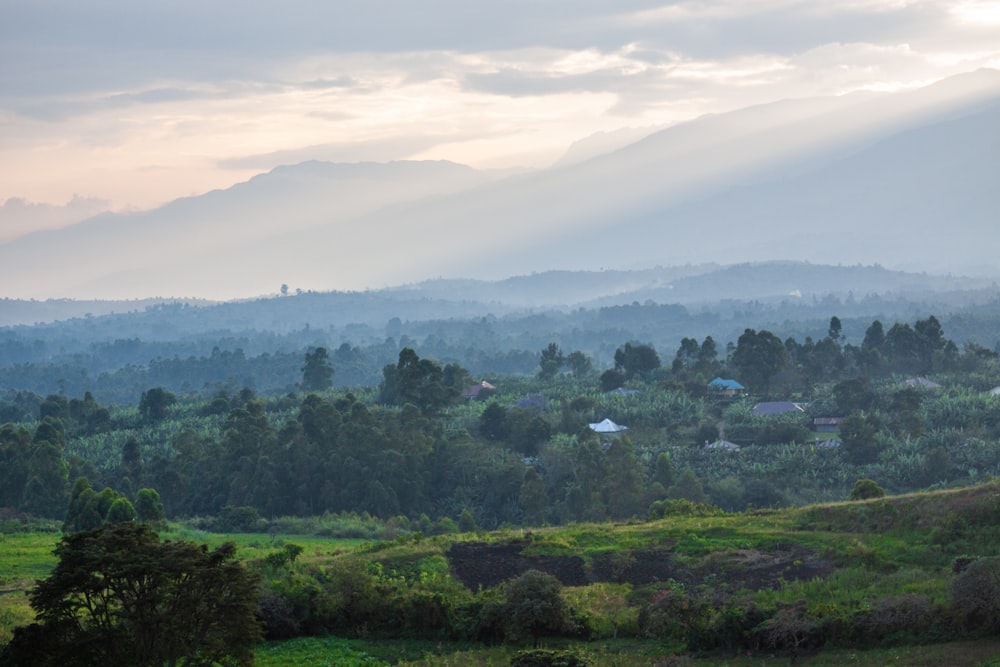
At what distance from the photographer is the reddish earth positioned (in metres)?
23.5

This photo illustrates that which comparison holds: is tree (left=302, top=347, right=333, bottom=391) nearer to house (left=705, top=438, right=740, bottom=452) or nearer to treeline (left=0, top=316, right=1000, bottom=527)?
treeline (left=0, top=316, right=1000, bottom=527)

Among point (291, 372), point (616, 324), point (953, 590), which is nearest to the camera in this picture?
point (953, 590)

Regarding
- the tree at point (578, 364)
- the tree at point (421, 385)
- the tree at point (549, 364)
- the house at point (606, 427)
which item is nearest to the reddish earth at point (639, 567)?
the house at point (606, 427)

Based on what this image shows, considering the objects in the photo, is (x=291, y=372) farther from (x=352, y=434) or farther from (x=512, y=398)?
(x=352, y=434)

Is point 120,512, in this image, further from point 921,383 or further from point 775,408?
point 921,383

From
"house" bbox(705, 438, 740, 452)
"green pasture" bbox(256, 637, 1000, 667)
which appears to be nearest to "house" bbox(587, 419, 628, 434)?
"house" bbox(705, 438, 740, 452)

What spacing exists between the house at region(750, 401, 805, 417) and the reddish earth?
32.1 meters

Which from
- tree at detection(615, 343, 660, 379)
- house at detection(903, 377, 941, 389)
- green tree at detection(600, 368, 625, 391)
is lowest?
house at detection(903, 377, 941, 389)

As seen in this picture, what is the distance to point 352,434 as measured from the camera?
50.5m

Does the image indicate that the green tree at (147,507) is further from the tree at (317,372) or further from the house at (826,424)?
the tree at (317,372)

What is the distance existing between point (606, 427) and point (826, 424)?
10.8m

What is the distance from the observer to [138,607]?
17.7m

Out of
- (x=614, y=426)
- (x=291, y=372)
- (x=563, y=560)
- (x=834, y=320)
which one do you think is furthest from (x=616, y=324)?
(x=563, y=560)

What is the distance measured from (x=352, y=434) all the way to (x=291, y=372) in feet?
197
